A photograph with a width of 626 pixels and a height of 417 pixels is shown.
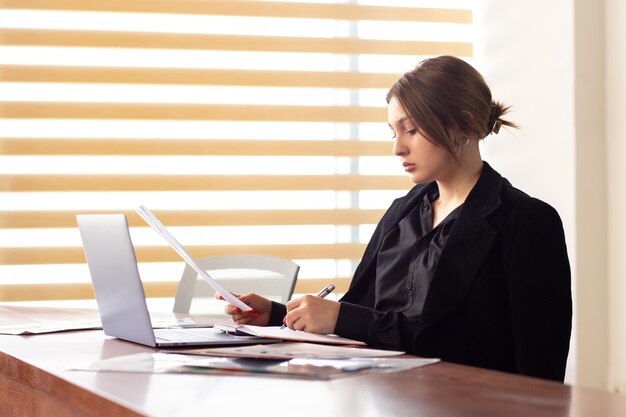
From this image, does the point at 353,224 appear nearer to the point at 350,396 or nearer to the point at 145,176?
the point at 145,176

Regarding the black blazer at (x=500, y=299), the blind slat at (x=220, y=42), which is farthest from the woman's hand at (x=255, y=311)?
the blind slat at (x=220, y=42)

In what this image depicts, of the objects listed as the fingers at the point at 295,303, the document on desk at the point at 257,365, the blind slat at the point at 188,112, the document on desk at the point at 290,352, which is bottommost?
the document on desk at the point at 257,365

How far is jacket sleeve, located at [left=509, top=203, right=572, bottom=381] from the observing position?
1.82m

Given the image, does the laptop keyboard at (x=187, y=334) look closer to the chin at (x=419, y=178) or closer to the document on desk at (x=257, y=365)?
the document on desk at (x=257, y=365)

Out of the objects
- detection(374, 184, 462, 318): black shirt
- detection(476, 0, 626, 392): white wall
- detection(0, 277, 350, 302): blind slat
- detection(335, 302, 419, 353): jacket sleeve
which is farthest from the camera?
detection(0, 277, 350, 302): blind slat

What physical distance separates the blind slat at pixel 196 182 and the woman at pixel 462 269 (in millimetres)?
1448

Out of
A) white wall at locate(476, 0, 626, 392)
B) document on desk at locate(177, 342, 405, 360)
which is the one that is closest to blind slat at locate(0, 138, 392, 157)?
white wall at locate(476, 0, 626, 392)

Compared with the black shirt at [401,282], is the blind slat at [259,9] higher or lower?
higher

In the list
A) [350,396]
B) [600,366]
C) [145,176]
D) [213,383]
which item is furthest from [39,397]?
[600,366]

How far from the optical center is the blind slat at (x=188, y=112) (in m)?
3.37

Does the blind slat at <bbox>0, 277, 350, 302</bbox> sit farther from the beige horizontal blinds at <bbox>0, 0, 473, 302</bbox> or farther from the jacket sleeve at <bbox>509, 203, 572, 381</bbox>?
the jacket sleeve at <bbox>509, 203, 572, 381</bbox>

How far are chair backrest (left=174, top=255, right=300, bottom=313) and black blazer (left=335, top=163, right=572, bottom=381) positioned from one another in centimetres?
81

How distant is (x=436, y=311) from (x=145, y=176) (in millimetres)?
1835

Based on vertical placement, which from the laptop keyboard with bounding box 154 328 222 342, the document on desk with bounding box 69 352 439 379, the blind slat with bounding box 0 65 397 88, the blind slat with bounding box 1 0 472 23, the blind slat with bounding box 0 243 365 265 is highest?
the blind slat with bounding box 1 0 472 23
